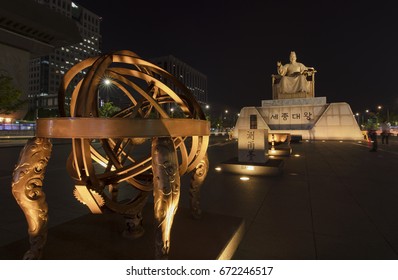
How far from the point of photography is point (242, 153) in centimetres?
982

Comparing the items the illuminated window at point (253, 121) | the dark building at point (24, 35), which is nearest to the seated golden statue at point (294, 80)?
the illuminated window at point (253, 121)

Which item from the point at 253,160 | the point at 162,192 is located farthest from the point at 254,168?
the point at 162,192

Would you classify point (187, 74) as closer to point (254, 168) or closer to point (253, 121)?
point (253, 121)

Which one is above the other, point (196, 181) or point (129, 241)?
point (196, 181)

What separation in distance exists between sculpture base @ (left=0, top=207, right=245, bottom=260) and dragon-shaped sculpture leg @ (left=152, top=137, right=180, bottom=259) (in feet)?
1.36

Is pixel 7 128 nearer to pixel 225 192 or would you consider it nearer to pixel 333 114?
pixel 225 192

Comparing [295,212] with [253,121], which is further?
[253,121]

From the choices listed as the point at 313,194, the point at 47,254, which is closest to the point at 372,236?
the point at 313,194

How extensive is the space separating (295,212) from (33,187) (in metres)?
4.45

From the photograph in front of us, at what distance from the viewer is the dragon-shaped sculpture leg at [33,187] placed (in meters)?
2.31

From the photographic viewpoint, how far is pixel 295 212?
4.51 metres

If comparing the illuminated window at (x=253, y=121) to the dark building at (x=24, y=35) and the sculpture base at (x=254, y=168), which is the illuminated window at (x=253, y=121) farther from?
the dark building at (x=24, y=35)

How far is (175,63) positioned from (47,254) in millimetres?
125536

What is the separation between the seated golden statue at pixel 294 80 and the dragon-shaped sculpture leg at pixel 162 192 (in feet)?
120
